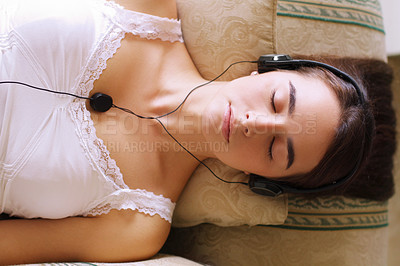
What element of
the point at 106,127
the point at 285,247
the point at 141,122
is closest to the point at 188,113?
the point at 141,122

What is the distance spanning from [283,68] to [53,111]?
2.40 feet

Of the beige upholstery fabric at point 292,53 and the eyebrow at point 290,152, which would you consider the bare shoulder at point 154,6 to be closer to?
the beige upholstery fabric at point 292,53

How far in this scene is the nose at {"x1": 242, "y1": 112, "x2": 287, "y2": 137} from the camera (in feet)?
3.41

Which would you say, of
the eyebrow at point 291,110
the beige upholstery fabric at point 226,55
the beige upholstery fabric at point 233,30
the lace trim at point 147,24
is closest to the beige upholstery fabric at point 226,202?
the beige upholstery fabric at point 226,55

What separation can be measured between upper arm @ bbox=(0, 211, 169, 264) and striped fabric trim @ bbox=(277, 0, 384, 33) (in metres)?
0.89

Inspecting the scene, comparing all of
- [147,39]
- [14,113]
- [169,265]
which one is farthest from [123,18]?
[169,265]

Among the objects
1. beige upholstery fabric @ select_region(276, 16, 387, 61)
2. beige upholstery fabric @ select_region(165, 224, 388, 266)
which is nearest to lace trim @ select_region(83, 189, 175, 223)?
beige upholstery fabric @ select_region(165, 224, 388, 266)

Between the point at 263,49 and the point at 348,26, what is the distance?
34 cm

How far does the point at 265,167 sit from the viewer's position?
1118mm

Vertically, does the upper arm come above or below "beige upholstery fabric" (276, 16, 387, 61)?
below

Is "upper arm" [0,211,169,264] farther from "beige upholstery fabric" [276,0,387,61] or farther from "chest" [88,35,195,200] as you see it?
"beige upholstery fabric" [276,0,387,61]

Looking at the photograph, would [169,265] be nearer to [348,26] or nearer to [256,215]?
[256,215]

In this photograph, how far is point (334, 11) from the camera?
4.32 ft

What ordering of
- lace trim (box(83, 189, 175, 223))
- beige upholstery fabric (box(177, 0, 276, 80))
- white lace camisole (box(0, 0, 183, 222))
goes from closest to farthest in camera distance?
white lace camisole (box(0, 0, 183, 222)) → lace trim (box(83, 189, 175, 223)) → beige upholstery fabric (box(177, 0, 276, 80))
